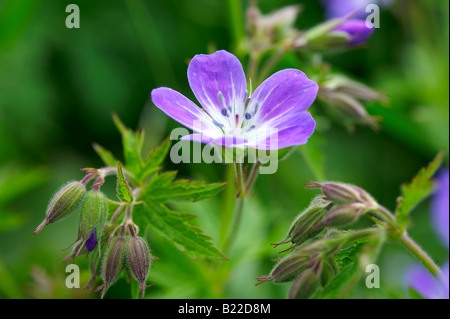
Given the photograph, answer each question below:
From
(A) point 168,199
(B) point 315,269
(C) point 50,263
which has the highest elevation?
(C) point 50,263

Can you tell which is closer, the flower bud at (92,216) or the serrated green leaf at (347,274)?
the serrated green leaf at (347,274)

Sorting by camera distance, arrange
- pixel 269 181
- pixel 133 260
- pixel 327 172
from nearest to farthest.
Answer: pixel 133 260 < pixel 269 181 < pixel 327 172

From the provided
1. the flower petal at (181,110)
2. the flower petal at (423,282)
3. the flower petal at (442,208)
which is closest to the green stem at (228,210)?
the flower petal at (181,110)

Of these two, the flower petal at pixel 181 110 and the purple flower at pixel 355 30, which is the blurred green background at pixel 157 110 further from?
the flower petal at pixel 181 110

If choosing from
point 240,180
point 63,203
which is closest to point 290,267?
point 240,180

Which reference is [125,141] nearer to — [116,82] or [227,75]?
[227,75]

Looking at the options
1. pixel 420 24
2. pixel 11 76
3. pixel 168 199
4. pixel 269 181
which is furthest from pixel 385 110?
pixel 11 76

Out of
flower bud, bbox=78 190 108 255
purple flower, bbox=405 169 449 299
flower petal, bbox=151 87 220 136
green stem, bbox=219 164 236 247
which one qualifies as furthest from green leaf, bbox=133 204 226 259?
purple flower, bbox=405 169 449 299
